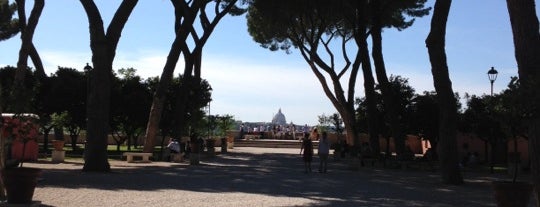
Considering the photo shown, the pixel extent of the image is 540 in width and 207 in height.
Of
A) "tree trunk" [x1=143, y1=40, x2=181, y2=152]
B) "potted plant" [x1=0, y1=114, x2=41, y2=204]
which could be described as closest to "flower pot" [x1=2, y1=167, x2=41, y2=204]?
"potted plant" [x1=0, y1=114, x2=41, y2=204]

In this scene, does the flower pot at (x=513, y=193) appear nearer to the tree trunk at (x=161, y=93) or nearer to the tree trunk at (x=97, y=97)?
the tree trunk at (x=97, y=97)

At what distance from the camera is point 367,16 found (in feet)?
102

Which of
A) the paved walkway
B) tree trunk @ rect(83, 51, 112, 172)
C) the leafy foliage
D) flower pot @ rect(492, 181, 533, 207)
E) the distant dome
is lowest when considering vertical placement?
the paved walkway

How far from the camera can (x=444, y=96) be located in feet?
56.1

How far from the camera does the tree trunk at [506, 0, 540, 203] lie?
26.2 feet

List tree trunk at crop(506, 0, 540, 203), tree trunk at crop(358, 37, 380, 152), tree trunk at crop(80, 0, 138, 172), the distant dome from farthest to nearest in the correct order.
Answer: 1. the distant dome
2. tree trunk at crop(358, 37, 380, 152)
3. tree trunk at crop(80, 0, 138, 172)
4. tree trunk at crop(506, 0, 540, 203)

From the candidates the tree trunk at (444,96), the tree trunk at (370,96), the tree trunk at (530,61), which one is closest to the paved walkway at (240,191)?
the tree trunk at (444,96)

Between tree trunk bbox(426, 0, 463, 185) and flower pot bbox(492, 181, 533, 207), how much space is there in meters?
7.03

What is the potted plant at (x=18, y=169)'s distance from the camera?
9.41 meters

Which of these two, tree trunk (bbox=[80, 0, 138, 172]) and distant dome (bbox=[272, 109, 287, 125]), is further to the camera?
distant dome (bbox=[272, 109, 287, 125])

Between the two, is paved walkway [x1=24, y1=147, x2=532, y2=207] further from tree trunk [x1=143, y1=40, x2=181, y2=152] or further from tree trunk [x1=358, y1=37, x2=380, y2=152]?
tree trunk [x1=358, y1=37, x2=380, y2=152]

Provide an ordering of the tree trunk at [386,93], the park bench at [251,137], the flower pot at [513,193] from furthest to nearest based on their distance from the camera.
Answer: the park bench at [251,137], the tree trunk at [386,93], the flower pot at [513,193]

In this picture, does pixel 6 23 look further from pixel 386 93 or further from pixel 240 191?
pixel 240 191

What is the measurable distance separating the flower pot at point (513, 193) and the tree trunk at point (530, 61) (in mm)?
1128
